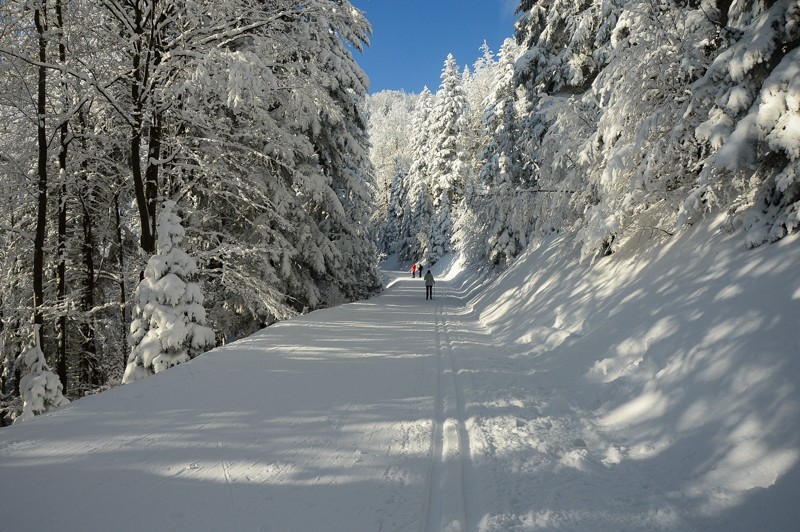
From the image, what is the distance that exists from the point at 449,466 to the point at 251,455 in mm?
1746

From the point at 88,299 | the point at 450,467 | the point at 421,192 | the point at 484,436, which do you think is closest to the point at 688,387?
the point at 484,436

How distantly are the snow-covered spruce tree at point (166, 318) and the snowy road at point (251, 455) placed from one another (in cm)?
93

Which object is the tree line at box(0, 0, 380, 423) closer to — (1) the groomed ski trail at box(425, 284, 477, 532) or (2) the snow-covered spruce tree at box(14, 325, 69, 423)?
(2) the snow-covered spruce tree at box(14, 325, 69, 423)

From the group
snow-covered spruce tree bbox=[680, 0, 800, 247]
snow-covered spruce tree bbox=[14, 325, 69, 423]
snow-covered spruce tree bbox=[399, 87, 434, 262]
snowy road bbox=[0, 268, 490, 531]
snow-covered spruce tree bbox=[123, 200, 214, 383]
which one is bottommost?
snow-covered spruce tree bbox=[14, 325, 69, 423]

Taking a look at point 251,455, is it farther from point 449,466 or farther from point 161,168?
point 161,168

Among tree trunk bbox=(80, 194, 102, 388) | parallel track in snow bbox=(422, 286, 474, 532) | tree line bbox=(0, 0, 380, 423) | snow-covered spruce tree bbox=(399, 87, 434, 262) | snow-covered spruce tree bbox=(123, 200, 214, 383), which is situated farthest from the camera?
snow-covered spruce tree bbox=(399, 87, 434, 262)

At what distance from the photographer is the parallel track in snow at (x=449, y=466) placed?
2.85m

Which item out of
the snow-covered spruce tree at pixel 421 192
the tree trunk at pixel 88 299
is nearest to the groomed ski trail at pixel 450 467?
the tree trunk at pixel 88 299

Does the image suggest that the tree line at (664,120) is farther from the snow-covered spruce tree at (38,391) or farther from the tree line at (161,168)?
the snow-covered spruce tree at (38,391)

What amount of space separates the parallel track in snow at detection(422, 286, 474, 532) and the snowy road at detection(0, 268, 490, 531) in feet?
0.04

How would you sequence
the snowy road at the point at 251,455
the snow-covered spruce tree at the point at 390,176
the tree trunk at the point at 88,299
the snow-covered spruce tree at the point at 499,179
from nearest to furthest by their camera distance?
the snowy road at the point at 251,455, the tree trunk at the point at 88,299, the snow-covered spruce tree at the point at 499,179, the snow-covered spruce tree at the point at 390,176

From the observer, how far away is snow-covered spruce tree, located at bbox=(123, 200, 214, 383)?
22.7 ft

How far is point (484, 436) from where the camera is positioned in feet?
13.7

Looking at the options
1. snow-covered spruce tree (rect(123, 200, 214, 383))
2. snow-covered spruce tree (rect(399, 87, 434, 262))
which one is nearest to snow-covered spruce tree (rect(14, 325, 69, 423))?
snow-covered spruce tree (rect(123, 200, 214, 383))
